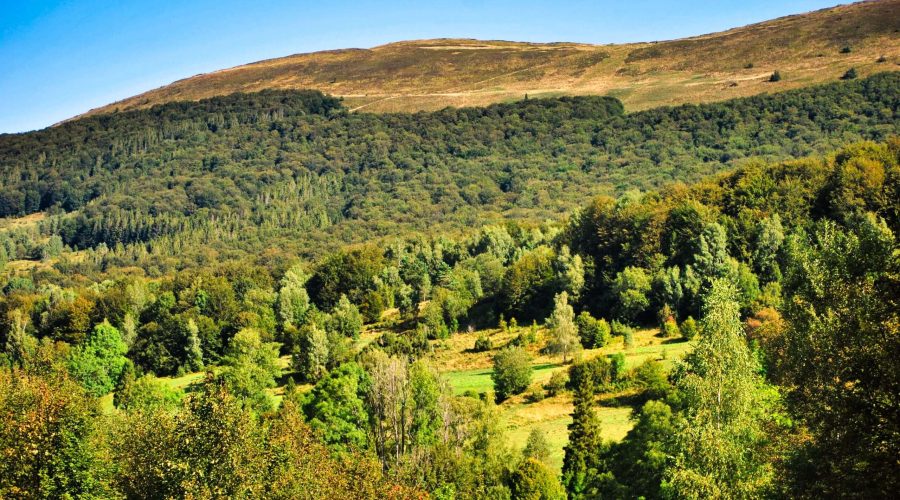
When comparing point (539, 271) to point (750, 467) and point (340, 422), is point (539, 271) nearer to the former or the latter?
point (340, 422)

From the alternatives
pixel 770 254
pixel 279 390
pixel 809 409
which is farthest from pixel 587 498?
pixel 770 254

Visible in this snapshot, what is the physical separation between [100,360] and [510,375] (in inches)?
2092

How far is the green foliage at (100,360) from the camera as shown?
283 feet

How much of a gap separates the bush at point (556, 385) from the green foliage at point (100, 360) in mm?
50380

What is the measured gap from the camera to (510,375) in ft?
211

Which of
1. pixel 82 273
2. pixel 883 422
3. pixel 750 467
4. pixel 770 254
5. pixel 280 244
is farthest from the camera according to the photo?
pixel 280 244

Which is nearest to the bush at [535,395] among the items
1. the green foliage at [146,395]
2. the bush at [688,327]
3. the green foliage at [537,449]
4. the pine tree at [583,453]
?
the bush at [688,327]

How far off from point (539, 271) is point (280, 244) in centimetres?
10467

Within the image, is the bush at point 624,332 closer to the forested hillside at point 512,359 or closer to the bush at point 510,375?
the forested hillside at point 512,359

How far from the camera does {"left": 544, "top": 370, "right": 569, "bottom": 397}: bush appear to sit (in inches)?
2480

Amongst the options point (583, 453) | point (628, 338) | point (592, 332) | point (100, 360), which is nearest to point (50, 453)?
point (583, 453)

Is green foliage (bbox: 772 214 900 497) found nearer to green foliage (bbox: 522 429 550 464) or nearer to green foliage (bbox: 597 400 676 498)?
green foliage (bbox: 597 400 676 498)

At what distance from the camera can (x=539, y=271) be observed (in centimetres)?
9488

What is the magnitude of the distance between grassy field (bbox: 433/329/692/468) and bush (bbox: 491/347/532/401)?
1.03 meters
